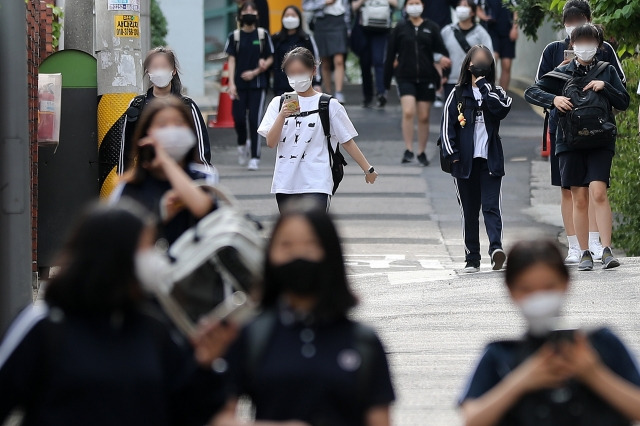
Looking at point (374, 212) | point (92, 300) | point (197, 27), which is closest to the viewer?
point (92, 300)

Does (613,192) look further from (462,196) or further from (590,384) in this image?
(590,384)

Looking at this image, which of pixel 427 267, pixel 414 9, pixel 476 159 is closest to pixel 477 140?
pixel 476 159

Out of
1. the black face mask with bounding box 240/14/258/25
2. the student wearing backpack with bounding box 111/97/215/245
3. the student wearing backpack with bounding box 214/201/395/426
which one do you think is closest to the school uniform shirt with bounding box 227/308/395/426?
the student wearing backpack with bounding box 214/201/395/426

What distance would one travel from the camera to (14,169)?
265 inches

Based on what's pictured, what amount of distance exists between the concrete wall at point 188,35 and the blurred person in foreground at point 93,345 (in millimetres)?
20695

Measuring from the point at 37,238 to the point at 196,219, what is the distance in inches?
216

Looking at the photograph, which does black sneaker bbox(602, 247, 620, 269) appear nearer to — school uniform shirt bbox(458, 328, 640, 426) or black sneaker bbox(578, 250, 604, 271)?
black sneaker bbox(578, 250, 604, 271)

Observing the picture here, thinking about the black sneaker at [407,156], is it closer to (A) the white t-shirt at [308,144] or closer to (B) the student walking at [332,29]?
(B) the student walking at [332,29]

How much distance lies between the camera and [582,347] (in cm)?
371

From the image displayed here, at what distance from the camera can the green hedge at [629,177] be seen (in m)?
12.2

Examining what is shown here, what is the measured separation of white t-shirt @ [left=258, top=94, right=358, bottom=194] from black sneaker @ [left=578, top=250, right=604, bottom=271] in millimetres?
2054

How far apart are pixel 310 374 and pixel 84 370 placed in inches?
23.1

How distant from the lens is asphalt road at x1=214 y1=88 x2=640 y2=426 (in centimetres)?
786

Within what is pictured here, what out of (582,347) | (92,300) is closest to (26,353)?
(92,300)
